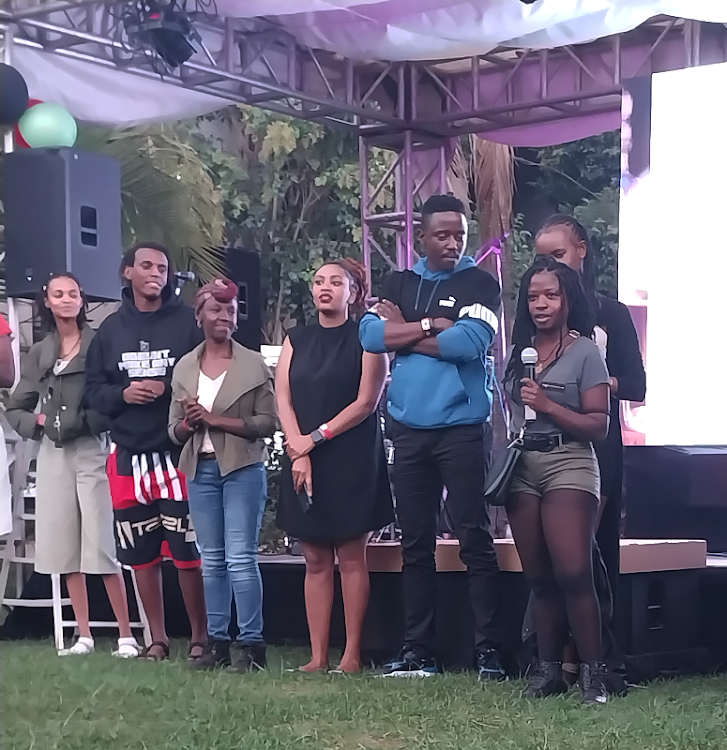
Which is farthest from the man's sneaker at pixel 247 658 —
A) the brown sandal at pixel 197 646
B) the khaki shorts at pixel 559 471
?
the khaki shorts at pixel 559 471

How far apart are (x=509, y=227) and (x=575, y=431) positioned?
6539mm

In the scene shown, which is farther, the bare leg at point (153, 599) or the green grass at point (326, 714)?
the bare leg at point (153, 599)

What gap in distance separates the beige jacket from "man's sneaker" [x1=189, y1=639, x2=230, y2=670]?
52 centimetres

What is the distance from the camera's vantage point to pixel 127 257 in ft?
12.6

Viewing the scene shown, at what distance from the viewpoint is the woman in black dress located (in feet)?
11.4

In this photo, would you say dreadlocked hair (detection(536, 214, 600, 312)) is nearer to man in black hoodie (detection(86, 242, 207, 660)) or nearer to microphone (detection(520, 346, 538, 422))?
microphone (detection(520, 346, 538, 422))

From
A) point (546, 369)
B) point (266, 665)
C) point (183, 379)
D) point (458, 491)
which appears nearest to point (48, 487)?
point (183, 379)

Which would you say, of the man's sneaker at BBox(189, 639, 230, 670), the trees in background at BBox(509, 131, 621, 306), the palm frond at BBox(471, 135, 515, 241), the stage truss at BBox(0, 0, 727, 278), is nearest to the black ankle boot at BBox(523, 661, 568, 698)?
the man's sneaker at BBox(189, 639, 230, 670)

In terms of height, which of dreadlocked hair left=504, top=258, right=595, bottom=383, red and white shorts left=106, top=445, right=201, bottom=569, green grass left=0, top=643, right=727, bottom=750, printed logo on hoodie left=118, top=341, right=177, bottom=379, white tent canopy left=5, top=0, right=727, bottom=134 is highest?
white tent canopy left=5, top=0, right=727, bottom=134

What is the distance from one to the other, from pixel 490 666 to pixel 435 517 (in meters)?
0.45

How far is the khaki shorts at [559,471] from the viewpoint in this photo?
3.02 meters

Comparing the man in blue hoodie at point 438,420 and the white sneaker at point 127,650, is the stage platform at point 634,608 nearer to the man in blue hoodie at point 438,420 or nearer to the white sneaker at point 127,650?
the man in blue hoodie at point 438,420

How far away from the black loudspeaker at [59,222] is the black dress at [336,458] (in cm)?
153

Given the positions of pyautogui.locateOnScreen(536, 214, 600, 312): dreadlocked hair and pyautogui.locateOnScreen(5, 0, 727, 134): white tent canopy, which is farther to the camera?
pyautogui.locateOnScreen(5, 0, 727, 134): white tent canopy
